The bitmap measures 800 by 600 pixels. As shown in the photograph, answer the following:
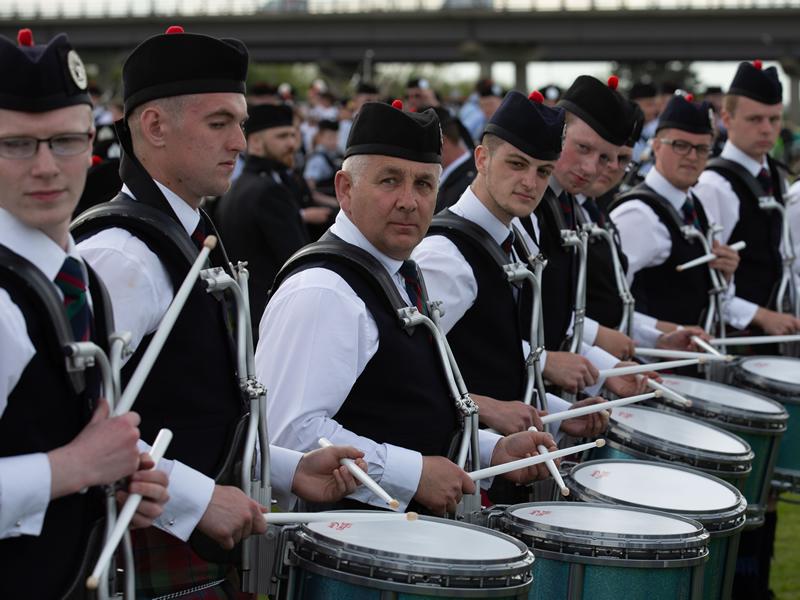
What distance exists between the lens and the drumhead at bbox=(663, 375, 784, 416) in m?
5.36

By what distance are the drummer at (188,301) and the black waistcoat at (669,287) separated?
11.0ft

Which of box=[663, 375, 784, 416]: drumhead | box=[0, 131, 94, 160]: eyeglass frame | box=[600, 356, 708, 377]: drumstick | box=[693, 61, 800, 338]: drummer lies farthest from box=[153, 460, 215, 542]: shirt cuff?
box=[693, 61, 800, 338]: drummer

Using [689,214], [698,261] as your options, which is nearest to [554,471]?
[698,261]

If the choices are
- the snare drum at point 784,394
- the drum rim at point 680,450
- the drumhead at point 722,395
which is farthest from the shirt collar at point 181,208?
the snare drum at point 784,394

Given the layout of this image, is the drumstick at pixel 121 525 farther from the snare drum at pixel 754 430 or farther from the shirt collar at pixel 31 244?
the snare drum at pixel 754 430

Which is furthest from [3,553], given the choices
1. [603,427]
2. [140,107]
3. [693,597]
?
[603,427]

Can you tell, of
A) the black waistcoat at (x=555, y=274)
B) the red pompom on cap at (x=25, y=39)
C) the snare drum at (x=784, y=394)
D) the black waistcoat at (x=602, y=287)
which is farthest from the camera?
the black waistcoat at (x=602, y=287)

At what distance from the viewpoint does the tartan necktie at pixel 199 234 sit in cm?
338

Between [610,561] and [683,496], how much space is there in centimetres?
83

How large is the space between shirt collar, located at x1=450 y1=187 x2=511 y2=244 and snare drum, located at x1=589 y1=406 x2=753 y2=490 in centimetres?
79

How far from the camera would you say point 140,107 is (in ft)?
11.2

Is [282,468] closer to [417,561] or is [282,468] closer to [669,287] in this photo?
[417,561]

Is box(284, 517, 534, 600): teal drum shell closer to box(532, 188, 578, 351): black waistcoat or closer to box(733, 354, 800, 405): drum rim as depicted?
box(532, 188, 578, 351): black waistcoat

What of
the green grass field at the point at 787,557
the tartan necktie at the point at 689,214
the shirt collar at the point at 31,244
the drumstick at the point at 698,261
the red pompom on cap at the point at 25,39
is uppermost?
the red pompom on cap at the point at 25,39
